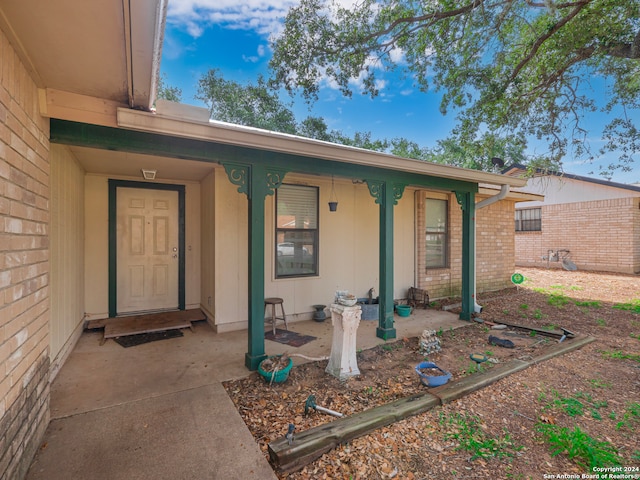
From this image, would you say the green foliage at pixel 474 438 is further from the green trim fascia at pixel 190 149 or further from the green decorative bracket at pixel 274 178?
the green trim fascia at pixel 190 149

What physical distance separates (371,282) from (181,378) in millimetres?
3753

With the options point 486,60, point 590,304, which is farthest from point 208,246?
point 590,304

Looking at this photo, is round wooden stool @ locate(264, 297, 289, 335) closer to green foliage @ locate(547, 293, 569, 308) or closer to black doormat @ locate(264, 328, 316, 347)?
black doormat @ locate(264, 328, 316, 347)

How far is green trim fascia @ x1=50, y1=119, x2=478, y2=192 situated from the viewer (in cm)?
250

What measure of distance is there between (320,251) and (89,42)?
401 cm

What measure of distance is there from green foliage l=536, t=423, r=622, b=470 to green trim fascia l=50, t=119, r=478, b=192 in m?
3.17

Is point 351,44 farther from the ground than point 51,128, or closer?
farther from the ground

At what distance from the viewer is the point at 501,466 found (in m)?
1.95

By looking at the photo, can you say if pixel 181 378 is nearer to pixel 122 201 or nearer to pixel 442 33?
pixel 122 201

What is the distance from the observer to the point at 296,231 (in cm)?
505

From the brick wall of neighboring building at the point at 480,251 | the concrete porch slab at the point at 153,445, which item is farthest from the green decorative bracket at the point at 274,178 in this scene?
the brick wall of neighboring building at the point at 480,251

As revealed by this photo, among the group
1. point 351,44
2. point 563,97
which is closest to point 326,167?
point 351,44

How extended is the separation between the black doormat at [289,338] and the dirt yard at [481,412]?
0.70 metres

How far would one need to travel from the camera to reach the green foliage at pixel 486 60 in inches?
216
